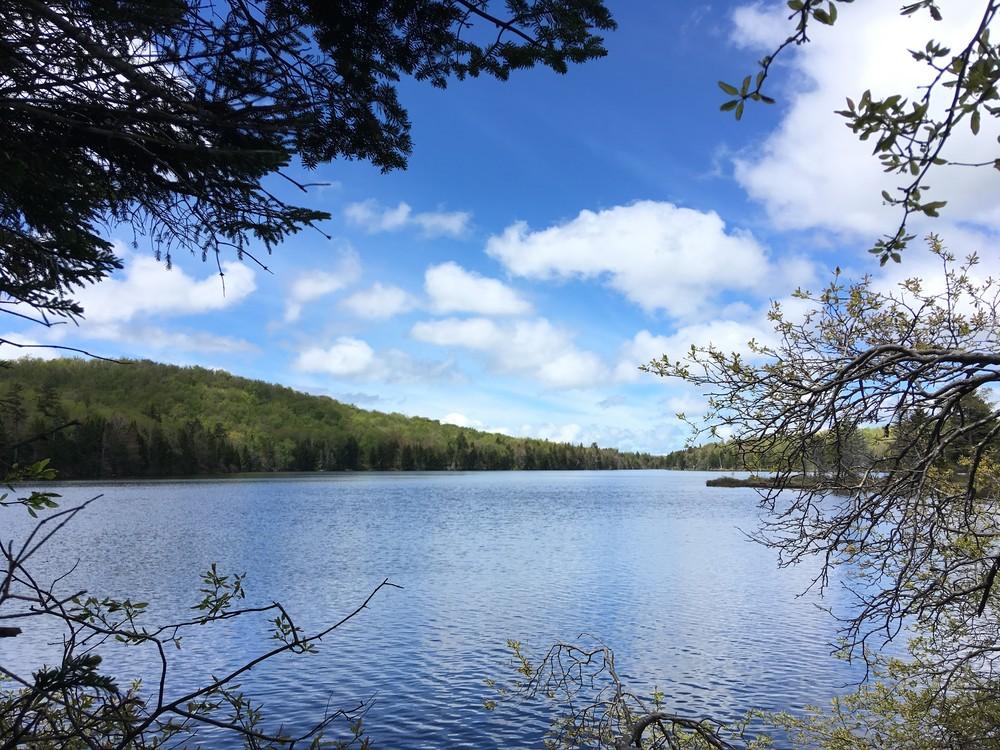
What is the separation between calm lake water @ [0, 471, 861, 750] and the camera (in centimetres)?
1644

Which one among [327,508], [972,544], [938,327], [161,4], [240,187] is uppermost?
[161,4]

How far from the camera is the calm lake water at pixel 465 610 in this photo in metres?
16.4

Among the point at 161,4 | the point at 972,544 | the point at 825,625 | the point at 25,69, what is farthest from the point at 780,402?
the point at 825,625

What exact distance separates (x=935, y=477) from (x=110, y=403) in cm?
22428

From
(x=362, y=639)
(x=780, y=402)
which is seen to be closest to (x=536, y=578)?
(x=362, y=639)

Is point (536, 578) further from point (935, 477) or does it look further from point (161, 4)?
point (161, 4)

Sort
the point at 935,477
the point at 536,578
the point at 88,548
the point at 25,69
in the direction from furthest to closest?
the point at 88,548
the point at 536,578
the point at 935,477
the point at 25,69

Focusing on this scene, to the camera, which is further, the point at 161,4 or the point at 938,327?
the point at 938,327

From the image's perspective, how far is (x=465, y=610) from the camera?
2522cm

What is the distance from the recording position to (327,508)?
241 feet

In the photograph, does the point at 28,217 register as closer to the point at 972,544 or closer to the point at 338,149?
the point at 338,149

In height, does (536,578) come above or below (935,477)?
below

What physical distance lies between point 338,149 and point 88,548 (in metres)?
44.0

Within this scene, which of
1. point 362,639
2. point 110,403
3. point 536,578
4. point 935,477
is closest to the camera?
point 935,477
